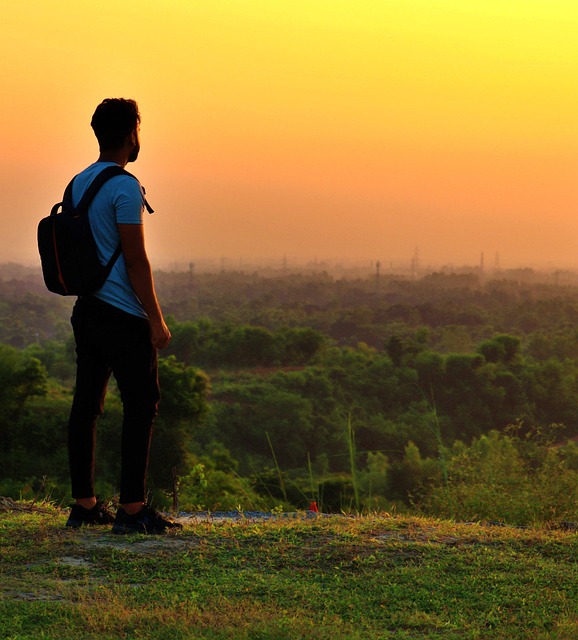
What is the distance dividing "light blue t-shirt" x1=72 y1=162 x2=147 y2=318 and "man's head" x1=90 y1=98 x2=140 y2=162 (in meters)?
0.13

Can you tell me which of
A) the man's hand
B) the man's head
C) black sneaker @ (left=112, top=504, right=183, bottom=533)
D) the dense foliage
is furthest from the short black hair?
the dense foliage

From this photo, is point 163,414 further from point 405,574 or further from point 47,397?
point 405,574

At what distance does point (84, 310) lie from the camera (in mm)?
4238

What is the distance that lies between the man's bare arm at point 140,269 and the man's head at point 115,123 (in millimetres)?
442

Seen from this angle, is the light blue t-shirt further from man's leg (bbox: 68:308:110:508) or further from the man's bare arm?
man's leg (bbox: 68:308:110:508)

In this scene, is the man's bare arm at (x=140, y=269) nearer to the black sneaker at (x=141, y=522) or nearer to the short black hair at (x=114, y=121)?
the short black hair at (x=114, y=121)

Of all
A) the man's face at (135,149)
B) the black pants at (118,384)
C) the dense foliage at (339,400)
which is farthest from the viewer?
the dense foliage at (339,400)

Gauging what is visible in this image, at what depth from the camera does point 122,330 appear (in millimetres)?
4191

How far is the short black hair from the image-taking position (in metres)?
4.23

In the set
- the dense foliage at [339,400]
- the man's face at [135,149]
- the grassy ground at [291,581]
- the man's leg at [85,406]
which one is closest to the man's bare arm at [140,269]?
the man's leg at [85,406]

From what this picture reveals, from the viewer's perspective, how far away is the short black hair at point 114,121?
4227mm

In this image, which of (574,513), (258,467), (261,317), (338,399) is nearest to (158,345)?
(574,513)

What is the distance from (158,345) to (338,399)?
49.7m

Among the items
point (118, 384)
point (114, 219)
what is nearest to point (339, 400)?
point (118, 384)
